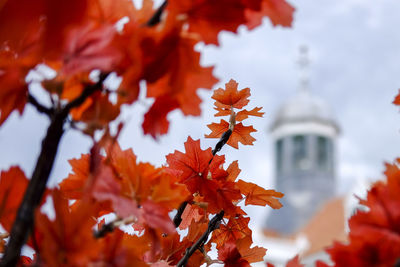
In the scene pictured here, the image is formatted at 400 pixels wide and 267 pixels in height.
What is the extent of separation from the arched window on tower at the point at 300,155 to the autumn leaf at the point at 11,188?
18882mm

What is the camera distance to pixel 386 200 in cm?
36

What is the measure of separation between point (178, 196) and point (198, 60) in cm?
10

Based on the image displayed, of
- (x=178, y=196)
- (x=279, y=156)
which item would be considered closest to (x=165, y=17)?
(x=178, y=196)

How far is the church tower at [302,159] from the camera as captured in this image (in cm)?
1889

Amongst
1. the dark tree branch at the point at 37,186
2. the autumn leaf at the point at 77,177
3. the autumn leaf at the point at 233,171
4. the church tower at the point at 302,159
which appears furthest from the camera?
the church tower at the point at 302,159

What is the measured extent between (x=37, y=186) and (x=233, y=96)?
10.7 inches

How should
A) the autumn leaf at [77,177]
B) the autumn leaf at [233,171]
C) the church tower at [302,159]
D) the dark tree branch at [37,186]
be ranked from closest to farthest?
the dark tree branch at [37,186] < the autumn leaf at [77,177] < the autumn leaf at [233,171] < the church tower at [302,159]

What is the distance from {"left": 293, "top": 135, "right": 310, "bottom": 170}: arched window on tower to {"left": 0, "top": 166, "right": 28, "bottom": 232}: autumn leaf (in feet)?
61.9

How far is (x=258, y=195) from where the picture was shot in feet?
1.75

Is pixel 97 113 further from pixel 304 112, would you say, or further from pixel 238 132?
pixel 304 112

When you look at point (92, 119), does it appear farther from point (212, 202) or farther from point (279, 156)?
point (279, 156)

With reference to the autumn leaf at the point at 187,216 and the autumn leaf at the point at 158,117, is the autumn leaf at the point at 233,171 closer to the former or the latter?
the autumn leaf at the point at 187,216

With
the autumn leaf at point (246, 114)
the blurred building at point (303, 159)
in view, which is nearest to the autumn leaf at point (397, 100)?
the autumn leaf at point (246, 114)


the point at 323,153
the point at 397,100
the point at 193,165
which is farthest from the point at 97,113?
the point at 323,153
